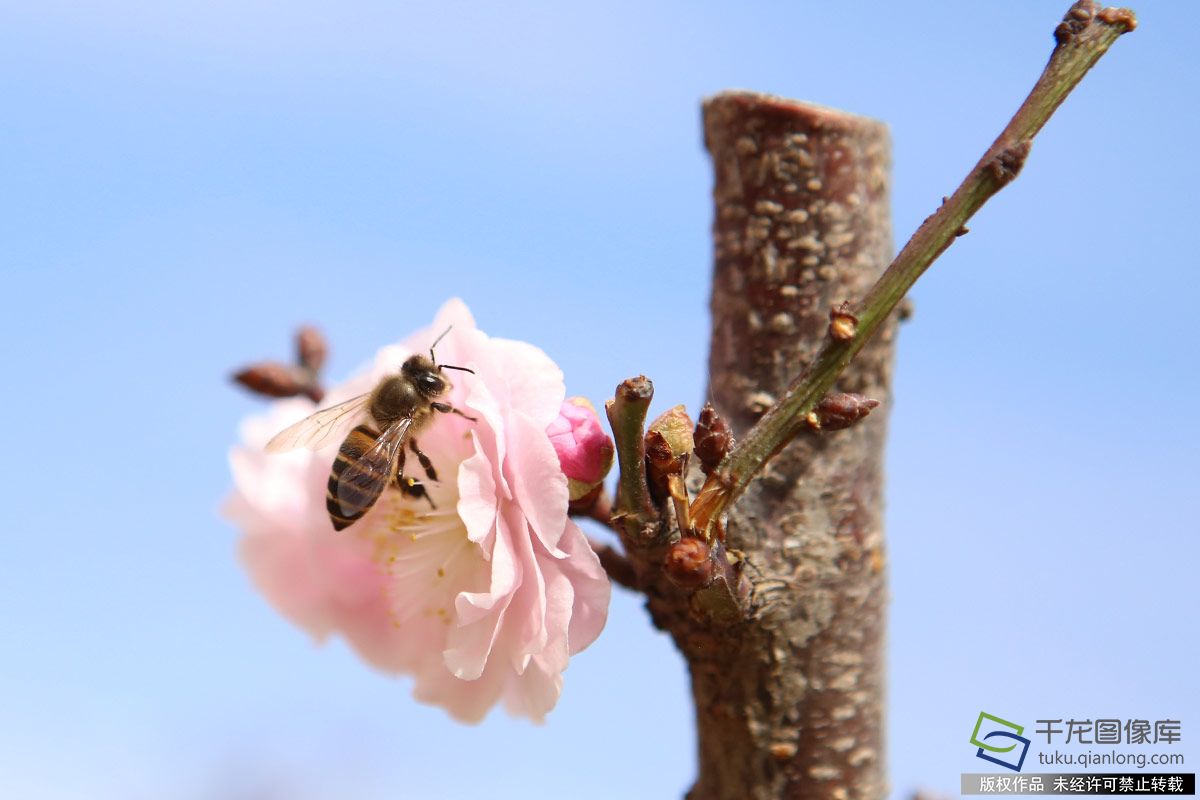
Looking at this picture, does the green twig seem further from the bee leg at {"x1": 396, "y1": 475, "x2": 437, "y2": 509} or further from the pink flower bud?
the bee leg at {"x1": 396, "y1": 475, "x2": 437, "y2": 509}

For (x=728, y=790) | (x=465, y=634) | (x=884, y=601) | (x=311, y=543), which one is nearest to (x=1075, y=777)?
(x=884, y=601)

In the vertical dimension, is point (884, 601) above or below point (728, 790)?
above

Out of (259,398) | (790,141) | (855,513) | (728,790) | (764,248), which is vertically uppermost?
(790,141)

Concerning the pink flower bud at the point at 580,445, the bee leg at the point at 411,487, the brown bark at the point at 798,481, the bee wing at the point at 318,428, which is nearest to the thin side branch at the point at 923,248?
the pink flower bud at the point at 580,445

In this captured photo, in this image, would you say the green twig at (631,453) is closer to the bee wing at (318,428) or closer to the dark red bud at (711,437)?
the dark red bud at (711,437)

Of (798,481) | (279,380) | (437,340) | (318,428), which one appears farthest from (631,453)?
(279,380)

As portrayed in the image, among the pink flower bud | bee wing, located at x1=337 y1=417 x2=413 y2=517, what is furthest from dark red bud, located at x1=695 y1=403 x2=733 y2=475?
bee wing, located at x1=337 y1=417 x2=413 y2=517

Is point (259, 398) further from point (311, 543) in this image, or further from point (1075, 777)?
point (1075, 777)

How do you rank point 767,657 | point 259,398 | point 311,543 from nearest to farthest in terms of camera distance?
point 767,657 → point 311,543 → point 259,398
